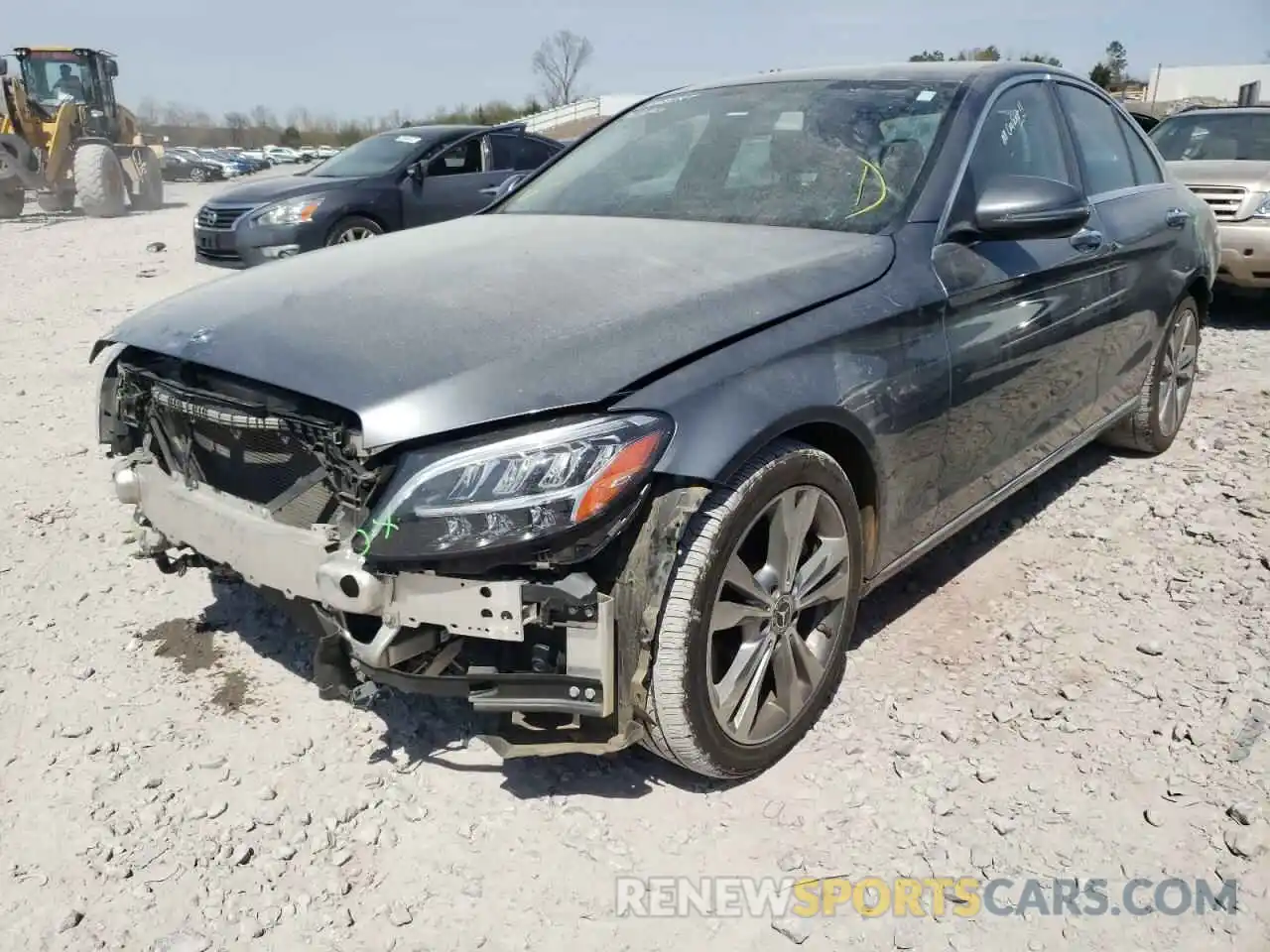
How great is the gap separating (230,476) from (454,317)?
707 mm

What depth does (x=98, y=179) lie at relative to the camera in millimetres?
17359

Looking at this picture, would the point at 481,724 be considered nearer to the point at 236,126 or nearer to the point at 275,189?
the point at 275,189

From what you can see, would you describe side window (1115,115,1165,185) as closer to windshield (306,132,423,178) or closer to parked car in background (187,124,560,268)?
parked car in background (187,124,560,268)

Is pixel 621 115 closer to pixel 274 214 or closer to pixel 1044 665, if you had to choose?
pixel 1044 665

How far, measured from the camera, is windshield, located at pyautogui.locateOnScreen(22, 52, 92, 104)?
18625mm

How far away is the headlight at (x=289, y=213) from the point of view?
843cm

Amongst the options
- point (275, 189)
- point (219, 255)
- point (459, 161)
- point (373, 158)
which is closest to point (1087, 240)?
point (459, 161)

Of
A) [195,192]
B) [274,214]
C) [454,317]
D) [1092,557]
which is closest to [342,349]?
[454,317]

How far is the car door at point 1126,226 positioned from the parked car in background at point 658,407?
0.74 feet

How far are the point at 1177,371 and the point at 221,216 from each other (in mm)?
7838

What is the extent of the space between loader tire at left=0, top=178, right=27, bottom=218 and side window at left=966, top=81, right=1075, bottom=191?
19607 millimetres

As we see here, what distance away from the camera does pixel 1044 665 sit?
296cm

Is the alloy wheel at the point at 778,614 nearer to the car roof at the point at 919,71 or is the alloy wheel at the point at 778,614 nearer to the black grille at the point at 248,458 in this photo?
the black grille at the point at 248,458

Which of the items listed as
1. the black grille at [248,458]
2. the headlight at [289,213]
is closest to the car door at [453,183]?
the headlight at [289,213]
